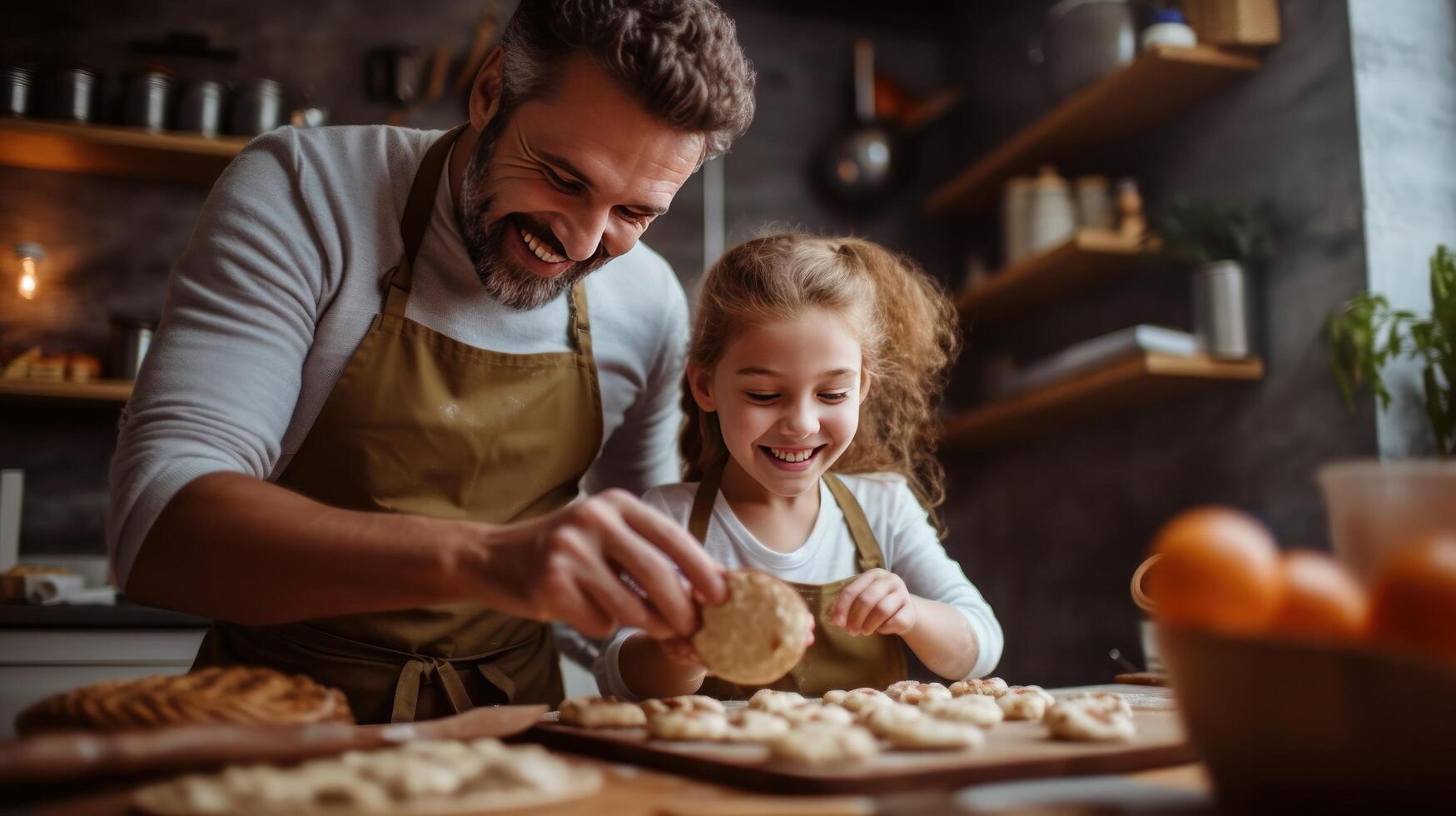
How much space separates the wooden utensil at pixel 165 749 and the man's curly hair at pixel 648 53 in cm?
76

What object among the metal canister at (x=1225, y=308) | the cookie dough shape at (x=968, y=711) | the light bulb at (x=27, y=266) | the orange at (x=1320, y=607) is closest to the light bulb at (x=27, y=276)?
the light bulb at (x=27, y=266)

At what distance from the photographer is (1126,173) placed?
3.16 meters

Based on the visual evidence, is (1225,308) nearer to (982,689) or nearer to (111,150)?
(982,689)

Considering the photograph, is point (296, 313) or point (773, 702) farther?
point (296, 313)

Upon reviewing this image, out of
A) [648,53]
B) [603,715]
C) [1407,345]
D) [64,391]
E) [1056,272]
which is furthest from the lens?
[1056,272]

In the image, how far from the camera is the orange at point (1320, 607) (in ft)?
1.90

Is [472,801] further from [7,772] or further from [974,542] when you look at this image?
[974,542]

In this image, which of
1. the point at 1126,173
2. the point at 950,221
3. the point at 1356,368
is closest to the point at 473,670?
the point at 1356,368

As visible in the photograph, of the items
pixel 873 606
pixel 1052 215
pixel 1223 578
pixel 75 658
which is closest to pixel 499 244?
pixel 873 606

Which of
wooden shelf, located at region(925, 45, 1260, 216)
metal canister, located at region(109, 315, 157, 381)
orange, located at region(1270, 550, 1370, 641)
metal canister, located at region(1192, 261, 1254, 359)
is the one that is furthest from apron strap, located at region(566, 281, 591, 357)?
metal canister, located at region(109, 315, 157, 381)

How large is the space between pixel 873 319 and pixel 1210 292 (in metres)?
1.10

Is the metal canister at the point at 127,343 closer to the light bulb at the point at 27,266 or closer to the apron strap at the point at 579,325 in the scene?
the light bulb at the point at 27,266

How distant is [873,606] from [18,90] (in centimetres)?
274

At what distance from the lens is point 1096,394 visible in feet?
9.27
